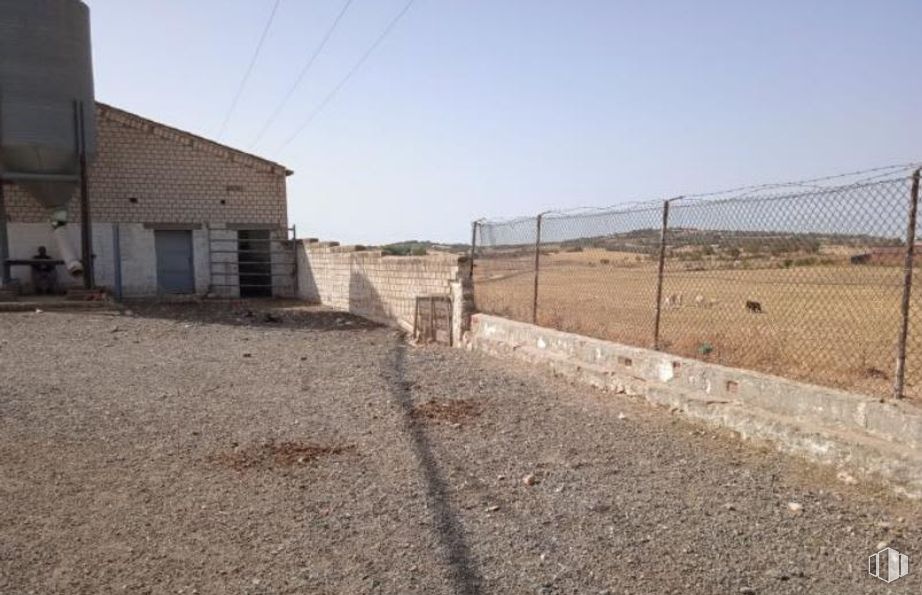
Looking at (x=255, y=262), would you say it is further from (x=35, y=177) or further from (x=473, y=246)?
(x=473, y=246)

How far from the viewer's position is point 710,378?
6.05 metres

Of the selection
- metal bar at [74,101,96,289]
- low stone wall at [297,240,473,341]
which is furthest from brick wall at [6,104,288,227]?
low stone wall at [297,240,473,341]

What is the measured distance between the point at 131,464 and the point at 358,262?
37.1 ft

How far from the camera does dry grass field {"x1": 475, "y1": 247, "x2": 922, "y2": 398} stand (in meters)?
6.69

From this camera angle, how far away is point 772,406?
5426 millimetres

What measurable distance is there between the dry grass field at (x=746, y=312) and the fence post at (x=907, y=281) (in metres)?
0.37

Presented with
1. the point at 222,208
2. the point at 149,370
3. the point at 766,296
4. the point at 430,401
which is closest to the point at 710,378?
the point at 430,401

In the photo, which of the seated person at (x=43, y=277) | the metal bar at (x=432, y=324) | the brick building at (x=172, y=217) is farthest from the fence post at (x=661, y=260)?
the seated person at (x=43, y=277)

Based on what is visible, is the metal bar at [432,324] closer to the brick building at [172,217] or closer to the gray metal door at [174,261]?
the brick building at [172,217]

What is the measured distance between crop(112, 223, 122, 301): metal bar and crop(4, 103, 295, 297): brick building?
0.09 ft

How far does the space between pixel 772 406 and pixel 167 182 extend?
1888 cm

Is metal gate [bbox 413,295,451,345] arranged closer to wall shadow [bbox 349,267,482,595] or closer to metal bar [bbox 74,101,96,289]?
wall shadow [bbox 349,267,482,595]

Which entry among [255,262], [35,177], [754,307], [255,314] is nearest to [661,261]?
[754,307]

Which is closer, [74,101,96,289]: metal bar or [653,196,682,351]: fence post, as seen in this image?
[653,196,682,351]: fence post
